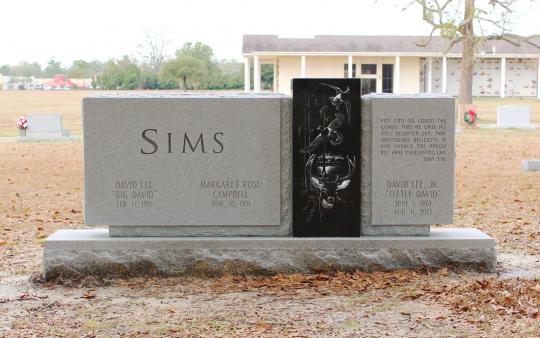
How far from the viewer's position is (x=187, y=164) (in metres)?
6.77

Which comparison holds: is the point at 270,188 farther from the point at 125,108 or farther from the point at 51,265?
the point at 51,265

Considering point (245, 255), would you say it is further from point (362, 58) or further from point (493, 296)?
point (362, 58)

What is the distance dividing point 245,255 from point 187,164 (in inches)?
36.1

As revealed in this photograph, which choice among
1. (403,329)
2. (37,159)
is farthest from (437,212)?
(37,159)

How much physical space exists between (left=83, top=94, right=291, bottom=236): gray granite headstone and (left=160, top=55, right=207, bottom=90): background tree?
181ft

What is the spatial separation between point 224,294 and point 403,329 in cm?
153

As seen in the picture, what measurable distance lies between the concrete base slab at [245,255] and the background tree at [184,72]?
5555cm

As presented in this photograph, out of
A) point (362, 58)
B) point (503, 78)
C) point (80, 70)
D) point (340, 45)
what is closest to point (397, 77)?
point (362, 58)

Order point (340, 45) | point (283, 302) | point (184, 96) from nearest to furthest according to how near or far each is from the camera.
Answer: point (283, 302), point (184, 96), point (340, 45)

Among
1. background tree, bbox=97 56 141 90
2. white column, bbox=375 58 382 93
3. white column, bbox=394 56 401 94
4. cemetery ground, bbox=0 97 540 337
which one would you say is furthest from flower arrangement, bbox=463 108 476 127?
background tree, bbox=97 56 141 90

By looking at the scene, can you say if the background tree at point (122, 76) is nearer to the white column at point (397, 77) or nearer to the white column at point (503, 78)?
the white column at point (397, 77)

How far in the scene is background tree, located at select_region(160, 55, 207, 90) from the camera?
63.4 m

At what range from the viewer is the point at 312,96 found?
667 centimetres

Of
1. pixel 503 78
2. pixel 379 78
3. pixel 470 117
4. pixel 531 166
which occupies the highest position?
pixel 503 78
